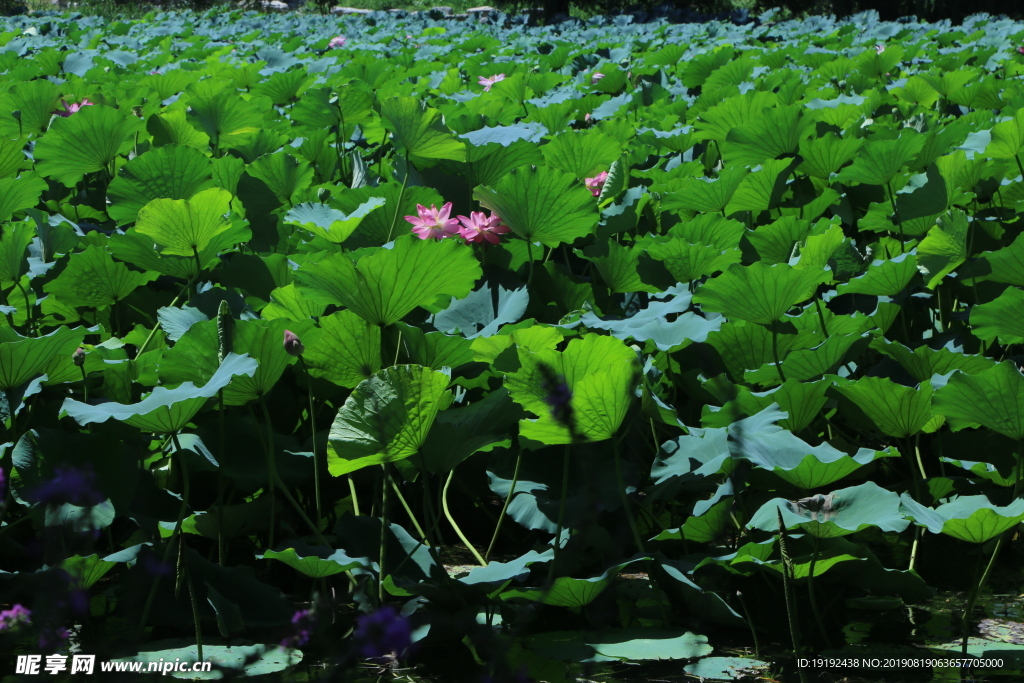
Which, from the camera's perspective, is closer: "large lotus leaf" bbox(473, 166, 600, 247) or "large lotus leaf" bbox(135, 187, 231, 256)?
"large lotus leaf" bbox(135, 187, 231, 256)

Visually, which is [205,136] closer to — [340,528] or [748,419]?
[340,528]

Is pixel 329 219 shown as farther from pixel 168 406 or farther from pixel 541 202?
pixel 168 406

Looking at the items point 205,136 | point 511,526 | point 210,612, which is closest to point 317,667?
point 210,612

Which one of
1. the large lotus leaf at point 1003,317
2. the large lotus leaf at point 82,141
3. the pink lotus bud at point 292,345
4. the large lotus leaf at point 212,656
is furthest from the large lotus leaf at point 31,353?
the large lotus leaf at point 1003,317

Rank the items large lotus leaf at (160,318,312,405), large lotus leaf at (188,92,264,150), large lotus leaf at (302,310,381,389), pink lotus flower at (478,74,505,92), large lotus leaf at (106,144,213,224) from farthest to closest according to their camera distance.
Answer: pink lotus flower at (478,74,505,92), large lotus leaf at (188,92,264,150), large lotus leaf at (106,144,213,224), large lotus leaf at (302,310,381,389), large lotus leaf at (160,318,312,405)

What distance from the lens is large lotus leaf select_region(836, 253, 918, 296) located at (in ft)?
4.44

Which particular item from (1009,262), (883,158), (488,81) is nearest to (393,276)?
(1009,262)

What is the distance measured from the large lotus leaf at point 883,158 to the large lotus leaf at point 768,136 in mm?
218

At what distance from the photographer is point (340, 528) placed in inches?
41.0

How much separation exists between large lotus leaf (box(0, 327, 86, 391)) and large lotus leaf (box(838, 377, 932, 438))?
0.99 meters

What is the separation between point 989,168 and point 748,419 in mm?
1110

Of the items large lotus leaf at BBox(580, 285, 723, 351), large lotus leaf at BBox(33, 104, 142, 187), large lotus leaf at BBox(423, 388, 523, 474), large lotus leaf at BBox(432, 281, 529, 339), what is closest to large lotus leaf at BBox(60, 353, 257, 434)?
large lotus leaf at BBox(423, 388, 523, 474)

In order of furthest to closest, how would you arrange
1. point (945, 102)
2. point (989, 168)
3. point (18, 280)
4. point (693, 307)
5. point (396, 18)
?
point (396, 18)
point (945, 102)
point (989, 168)
point (693, 307)
point (18, 280)

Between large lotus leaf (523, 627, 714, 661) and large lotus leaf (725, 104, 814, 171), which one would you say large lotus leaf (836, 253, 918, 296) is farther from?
large lotus leaf (523, 627, 714, 661)
